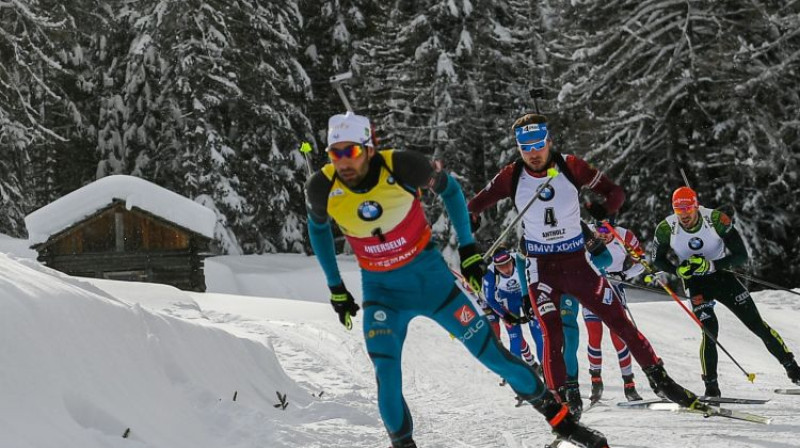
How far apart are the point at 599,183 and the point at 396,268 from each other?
7.00 feet

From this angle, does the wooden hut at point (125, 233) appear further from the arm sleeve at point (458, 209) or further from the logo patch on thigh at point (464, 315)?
the logo patch on thigh at point (464, 315)

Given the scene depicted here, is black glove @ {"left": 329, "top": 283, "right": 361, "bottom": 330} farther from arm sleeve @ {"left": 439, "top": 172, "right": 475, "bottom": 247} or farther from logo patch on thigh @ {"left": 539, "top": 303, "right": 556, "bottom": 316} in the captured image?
logo patch on thigh @ {"left": 539, "top": 303, "right": 556, "bottom": 316}

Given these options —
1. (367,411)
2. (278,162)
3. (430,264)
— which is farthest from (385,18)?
(430,264)

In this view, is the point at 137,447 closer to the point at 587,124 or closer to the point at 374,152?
the point at 374,152

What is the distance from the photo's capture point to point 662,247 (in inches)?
340

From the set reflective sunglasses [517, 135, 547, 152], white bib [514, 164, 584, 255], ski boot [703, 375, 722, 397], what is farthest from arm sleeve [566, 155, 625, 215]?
ski boot [703, 375, 722, 397]

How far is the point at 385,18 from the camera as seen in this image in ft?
107

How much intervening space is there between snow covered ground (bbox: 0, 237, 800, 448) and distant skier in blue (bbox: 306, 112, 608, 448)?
1296 millimetres

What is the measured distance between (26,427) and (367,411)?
3916 millimetres

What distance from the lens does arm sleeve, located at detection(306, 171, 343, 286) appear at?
527cm

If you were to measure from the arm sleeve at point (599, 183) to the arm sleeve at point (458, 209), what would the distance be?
143cm

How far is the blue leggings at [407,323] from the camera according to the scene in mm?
5137

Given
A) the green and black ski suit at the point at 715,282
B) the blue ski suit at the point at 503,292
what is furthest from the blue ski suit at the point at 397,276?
the blue ski suit at the point at 503,292

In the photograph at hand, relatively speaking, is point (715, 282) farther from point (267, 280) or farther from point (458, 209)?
point (267, 280)
